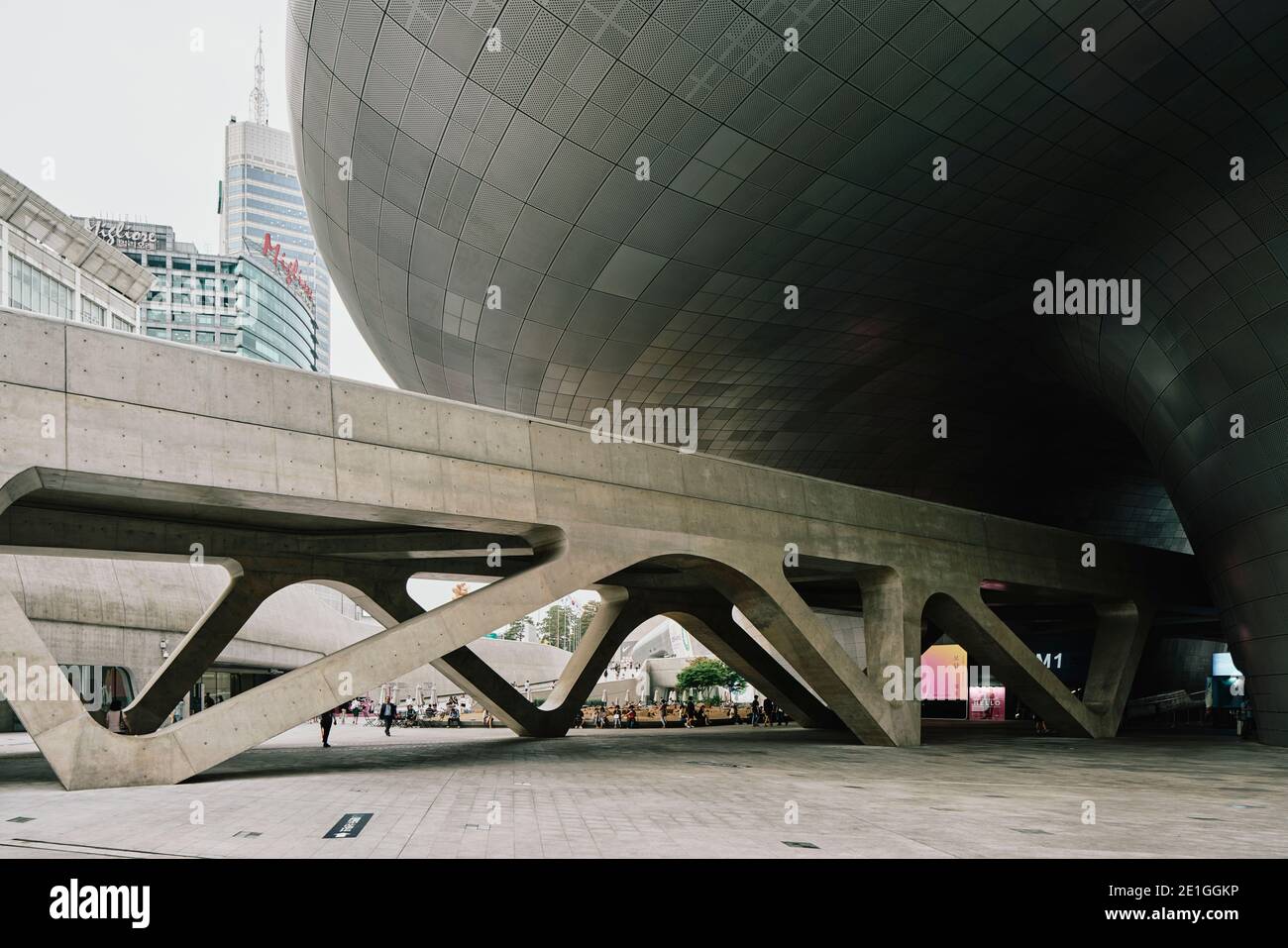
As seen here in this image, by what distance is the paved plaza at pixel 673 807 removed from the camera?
8570 mm

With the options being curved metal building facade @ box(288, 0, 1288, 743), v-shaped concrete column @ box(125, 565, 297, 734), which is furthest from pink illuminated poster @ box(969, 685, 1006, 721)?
v-shaped concrete column @ box(125, 565, 297, 734)

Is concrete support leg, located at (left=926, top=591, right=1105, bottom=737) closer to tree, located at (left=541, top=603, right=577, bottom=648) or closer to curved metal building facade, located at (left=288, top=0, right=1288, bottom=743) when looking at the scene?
curved metal building facade, located at (left=288, top=0, right=1288, bottom=743)

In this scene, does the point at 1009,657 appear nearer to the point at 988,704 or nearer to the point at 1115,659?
the point at 1115,659

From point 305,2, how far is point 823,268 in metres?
13.8

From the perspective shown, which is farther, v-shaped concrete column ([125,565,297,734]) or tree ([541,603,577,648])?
tree ([541,603,577,648])

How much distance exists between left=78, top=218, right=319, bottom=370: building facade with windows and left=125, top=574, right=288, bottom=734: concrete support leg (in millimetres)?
110241

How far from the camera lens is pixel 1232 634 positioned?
25.3m

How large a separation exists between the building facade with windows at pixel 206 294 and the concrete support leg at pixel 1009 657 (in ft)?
384

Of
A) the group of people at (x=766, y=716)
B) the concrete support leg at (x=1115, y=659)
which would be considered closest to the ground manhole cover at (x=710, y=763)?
the concrete support leg at (x=1115, y=659)

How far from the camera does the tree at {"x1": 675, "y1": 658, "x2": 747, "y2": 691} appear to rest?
8669cm

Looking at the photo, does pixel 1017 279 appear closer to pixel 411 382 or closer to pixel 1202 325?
pixel 1202 325

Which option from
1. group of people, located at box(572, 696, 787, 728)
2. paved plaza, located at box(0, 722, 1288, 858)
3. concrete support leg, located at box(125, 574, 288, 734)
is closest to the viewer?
paved plaza, located at box(0, 722, 1288, 858)

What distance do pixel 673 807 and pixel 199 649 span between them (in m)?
17.2

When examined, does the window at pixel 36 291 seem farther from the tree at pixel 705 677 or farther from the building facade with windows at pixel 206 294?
the tree at pixel 705 677
